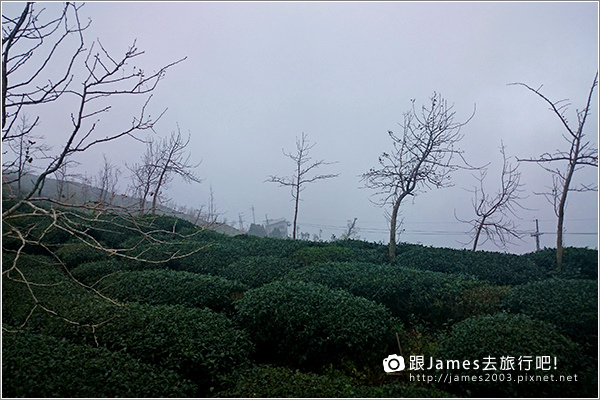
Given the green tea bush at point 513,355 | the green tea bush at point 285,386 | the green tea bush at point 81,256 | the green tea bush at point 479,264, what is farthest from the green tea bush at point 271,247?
the green tea bush at point 513,355

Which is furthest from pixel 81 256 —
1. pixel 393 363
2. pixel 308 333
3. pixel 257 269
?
pixel 393 363

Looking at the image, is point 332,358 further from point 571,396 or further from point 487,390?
point 571,396

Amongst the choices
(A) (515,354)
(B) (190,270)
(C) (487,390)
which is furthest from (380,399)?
(B) (190,270)

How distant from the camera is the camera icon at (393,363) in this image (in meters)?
3.59

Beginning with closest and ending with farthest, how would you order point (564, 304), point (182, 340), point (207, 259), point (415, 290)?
point (182, 340) < point (564, 304) < point (415, 290) < point (207, 259)

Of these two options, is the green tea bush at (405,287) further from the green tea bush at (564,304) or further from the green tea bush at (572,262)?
the green tea bush at (572,262)

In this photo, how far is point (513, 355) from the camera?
3.05 m

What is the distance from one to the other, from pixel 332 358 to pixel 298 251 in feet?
11.0

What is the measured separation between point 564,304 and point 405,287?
5.32 feet

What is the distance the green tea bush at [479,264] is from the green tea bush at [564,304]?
1.11 metres

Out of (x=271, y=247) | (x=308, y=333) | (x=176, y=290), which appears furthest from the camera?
(x=271, y=247)

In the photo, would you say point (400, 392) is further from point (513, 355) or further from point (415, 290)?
point (415, 290)

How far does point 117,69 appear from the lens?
3.28 m

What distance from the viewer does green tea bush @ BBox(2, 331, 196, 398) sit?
9.31ft
